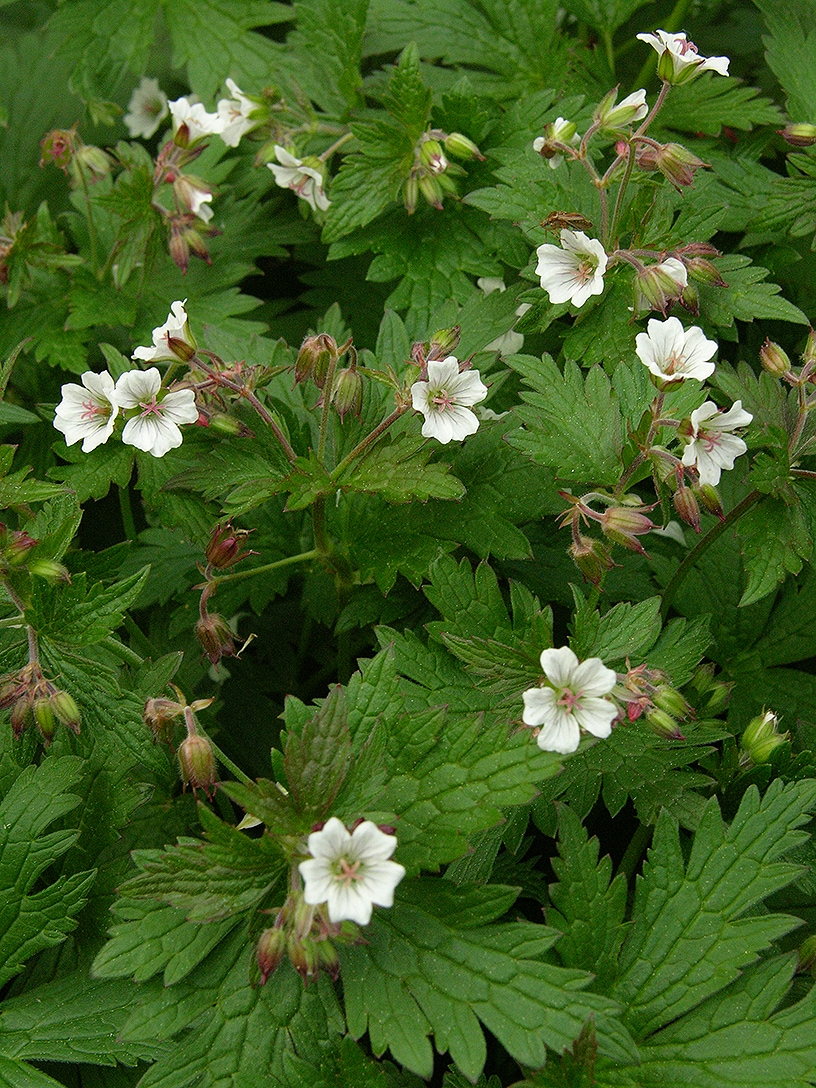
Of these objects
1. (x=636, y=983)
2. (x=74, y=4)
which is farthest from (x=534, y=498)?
(x=74, y=4)

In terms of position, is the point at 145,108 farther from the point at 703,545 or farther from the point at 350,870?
the point at 350,870

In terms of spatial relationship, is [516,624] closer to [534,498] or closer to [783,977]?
[534,498]

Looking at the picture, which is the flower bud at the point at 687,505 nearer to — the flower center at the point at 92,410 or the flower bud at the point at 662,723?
the flower bud at the point at 662,723

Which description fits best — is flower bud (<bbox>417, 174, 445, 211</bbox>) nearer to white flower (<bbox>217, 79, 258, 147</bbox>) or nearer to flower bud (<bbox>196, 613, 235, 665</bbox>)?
white flower (<bbox>217, 79, 258, 147</bbox>)

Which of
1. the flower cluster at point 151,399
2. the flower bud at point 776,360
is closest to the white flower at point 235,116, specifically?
the flower cluster at point 151,399

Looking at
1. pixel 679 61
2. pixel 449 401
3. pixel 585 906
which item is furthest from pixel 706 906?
pixel 679 61

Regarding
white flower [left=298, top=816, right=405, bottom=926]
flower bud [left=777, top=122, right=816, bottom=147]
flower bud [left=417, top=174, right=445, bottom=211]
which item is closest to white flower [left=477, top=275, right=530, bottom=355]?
flower bud [left=417, top=174, right=445, bottom=211]
